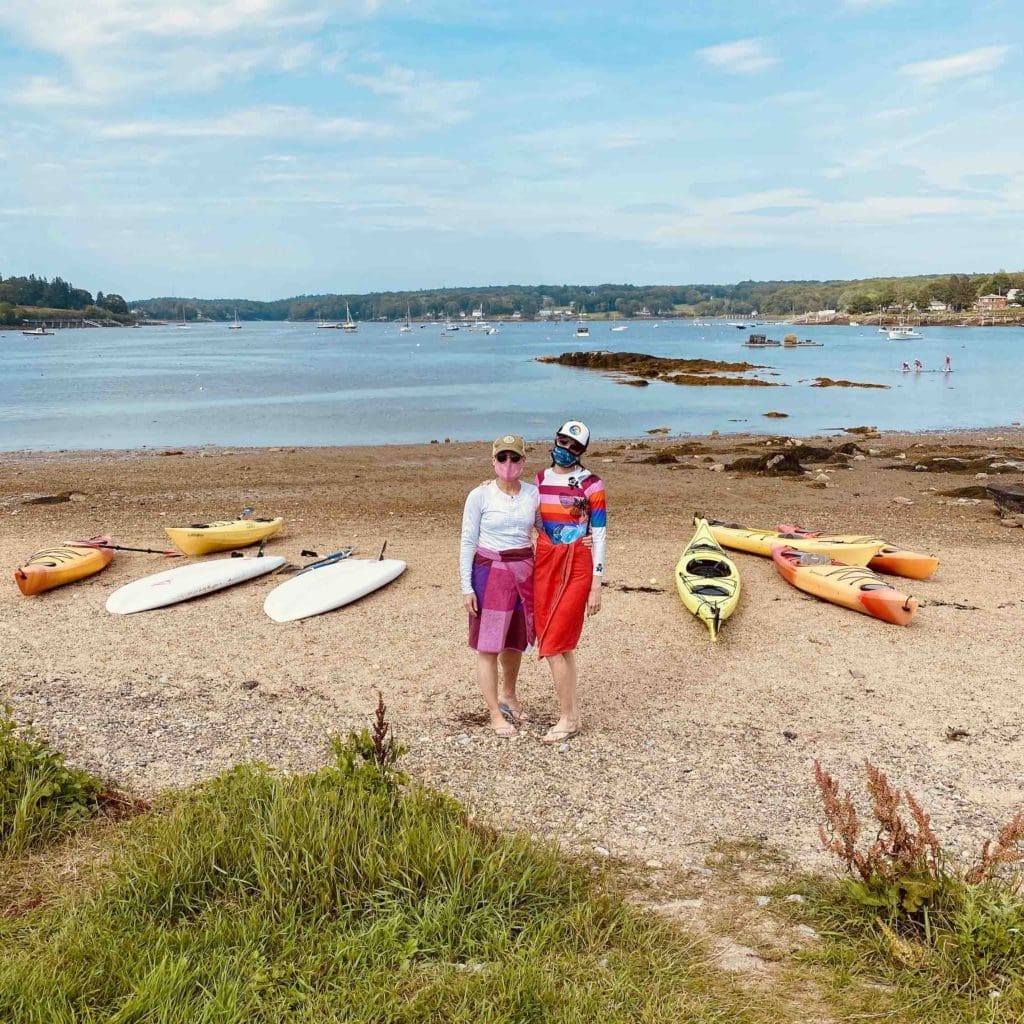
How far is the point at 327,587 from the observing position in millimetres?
9359

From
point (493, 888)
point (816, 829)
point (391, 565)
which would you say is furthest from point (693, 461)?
point (493, 888)

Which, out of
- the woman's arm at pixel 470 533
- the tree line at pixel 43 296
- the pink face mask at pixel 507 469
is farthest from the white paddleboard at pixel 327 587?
the tree line at pixel 43 296

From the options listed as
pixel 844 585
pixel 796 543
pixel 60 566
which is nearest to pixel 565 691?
pixel 844 585

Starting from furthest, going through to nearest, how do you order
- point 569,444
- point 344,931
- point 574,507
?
point 574,507 → point 569,444 → point 344,931

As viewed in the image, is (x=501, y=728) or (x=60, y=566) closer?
(x=501, y=728)

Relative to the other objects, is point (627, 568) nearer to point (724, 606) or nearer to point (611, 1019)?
point (724, 606)

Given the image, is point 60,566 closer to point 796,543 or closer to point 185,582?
point 185,582

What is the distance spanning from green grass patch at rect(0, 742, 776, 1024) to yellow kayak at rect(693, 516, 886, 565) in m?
6.95

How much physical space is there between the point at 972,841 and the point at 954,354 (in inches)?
3038

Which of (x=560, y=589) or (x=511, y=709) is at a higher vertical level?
(x=560, y=589)

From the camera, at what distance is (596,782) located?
17.6 feet

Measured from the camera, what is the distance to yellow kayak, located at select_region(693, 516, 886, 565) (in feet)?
33.4

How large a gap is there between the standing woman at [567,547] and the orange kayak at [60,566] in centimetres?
645

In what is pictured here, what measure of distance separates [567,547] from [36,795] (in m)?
3.14
